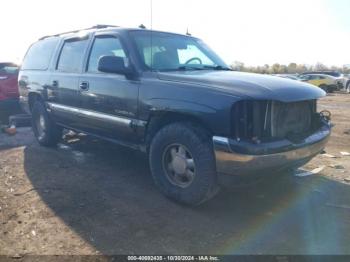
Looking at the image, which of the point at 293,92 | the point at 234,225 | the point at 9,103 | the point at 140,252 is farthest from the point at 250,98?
the point at 9,103

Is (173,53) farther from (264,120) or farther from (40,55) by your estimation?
(40,55)

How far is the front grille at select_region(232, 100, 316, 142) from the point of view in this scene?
3.39 meters

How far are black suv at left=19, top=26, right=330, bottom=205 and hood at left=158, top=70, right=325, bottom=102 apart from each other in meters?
0.01

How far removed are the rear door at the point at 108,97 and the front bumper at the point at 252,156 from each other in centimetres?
127

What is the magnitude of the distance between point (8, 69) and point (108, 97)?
6060 millimetres

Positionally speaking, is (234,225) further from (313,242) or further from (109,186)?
(109,186)

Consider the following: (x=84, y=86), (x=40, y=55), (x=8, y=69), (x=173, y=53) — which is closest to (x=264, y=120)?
(x=173, y=53)

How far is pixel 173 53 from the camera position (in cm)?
478

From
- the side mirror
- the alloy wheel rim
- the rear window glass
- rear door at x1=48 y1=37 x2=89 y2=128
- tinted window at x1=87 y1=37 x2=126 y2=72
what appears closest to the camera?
the alloy wheel rim

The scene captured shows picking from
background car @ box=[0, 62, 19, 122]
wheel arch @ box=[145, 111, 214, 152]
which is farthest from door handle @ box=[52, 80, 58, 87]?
background car @ box=[0, 62, 19, 122]

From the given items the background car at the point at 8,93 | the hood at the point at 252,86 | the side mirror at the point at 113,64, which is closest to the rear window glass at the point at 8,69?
the background car at the point at 8,93

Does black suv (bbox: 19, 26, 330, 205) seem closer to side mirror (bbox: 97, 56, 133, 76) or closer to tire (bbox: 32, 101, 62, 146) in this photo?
side mirror (bbox: 97, 56, 133, 76)

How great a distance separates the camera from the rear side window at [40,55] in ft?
20.6

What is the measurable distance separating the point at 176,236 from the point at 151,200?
88 cm
